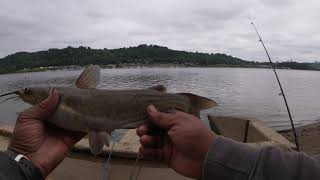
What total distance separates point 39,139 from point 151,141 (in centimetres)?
104

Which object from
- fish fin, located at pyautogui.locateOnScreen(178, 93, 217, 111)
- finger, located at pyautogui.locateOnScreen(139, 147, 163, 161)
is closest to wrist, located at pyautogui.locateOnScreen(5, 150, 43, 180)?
finger, located at pyautogui.locateOnScreen(139, 147, 163, 161)

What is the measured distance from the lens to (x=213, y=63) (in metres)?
116

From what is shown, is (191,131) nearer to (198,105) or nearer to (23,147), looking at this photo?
(198,105)

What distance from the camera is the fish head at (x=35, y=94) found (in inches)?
112

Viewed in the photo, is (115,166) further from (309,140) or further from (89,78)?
(309,140)

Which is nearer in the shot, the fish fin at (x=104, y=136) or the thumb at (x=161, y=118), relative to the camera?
the thumb at (x=161, y=118)

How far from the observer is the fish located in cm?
262

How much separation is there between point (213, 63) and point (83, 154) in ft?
362

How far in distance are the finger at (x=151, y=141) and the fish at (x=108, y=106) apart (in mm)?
116

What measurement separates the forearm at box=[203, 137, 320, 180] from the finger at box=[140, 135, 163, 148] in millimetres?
874

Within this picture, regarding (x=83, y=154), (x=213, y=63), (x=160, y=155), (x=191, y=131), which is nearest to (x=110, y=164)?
A: (x=83, y=154)

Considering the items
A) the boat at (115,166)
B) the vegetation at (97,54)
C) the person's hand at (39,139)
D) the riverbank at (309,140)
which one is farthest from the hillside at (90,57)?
the person's hand at (39,139)

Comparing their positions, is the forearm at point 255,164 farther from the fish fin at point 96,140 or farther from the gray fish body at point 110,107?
the fish fin at point 96,140

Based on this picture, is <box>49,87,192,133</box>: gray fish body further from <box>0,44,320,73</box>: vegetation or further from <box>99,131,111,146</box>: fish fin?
<box>0,44,320,73</box>: vegetation
